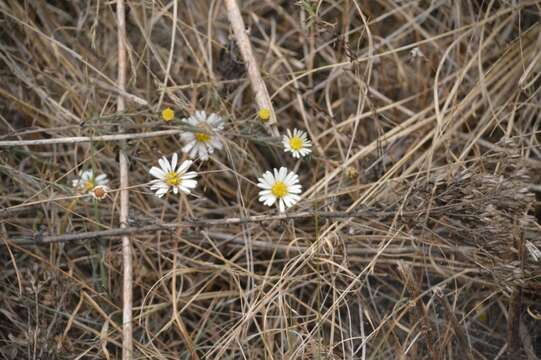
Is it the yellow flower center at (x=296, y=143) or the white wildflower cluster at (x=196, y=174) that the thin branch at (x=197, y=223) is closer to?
the white wildflower cluster at (x=196, y=174)

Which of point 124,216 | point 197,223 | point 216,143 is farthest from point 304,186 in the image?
point 124,216

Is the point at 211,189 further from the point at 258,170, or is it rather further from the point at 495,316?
the point at 495,316

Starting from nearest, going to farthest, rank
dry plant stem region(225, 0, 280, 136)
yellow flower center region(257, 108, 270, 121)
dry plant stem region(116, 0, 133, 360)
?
dry plant stem region(116, 0, 133, 360), yellow flower center region(257, 108, 270, 121), dry plant stem region(225, 0, 280, 136)

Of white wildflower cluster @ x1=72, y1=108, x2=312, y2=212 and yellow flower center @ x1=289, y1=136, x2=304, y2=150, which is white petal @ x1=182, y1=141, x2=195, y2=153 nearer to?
white wildflower cluster @ x1=72, y1=108, x2=312, y2=212

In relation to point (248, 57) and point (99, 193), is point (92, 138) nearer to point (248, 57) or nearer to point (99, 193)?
point (99, 193)

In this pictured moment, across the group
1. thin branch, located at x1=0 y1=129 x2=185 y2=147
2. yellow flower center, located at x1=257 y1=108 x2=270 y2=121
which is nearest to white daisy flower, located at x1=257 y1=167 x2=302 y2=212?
yellow flower center, located at x1=257 y1=108 x2=270 y2=121

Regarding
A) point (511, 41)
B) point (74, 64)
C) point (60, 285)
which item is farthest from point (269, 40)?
point (60, 285)

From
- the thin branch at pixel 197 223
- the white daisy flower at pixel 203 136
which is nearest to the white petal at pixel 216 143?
the white daisy flower at pixel 203 136

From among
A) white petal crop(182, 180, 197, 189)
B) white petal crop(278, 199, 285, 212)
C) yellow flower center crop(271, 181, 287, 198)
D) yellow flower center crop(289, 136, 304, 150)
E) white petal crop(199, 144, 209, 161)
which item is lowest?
white petal crop(278, 199, 285, 212)
